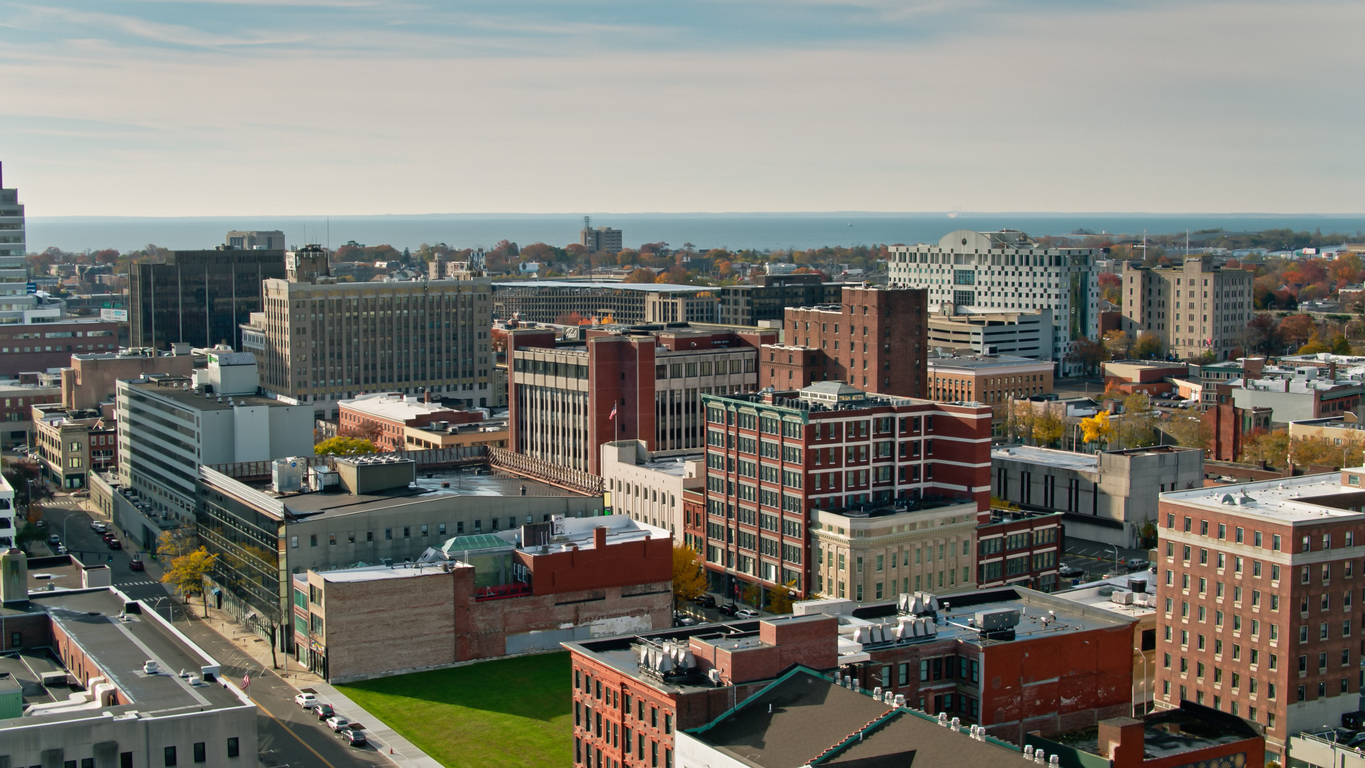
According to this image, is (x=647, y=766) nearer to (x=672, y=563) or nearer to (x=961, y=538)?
(x=672, y=563)

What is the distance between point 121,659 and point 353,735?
18805 millimetres

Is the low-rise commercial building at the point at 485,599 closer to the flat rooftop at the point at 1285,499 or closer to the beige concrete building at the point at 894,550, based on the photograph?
the beige concrete building at the point at 894,550

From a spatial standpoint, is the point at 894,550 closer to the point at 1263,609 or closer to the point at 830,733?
the point at 1263,609

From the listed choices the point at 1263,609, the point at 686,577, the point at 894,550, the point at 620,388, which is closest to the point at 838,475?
the point at 894,550

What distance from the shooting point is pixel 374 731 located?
92.8 meters

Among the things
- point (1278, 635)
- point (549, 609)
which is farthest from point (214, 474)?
point (1278, 635)

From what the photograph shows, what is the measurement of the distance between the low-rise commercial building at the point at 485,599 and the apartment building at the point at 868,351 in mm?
52070

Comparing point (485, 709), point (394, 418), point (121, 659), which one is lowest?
point (485, 709)

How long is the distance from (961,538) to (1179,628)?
1068 inches

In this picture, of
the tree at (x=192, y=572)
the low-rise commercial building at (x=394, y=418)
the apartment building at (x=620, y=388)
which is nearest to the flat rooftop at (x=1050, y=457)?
the apartment building at (x=620, y=388)

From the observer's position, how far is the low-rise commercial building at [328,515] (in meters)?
109

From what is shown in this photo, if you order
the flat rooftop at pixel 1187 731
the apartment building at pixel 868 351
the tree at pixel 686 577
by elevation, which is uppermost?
the apartment building at pixel 868 351

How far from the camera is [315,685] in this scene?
101875 millimetres

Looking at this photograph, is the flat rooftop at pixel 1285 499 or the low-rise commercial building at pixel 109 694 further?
the flat rooftop at pixel 1285 499
